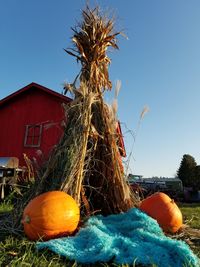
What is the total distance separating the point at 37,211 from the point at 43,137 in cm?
1115

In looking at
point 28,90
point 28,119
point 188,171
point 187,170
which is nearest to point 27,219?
point 28,119

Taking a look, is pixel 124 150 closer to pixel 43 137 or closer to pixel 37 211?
pixel 37 211

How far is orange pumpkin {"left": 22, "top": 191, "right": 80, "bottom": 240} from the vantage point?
280 cm

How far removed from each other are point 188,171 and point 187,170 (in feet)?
0.64

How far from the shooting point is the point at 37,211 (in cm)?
284

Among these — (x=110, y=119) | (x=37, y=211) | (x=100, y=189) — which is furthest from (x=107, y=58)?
(x=37, y=211)

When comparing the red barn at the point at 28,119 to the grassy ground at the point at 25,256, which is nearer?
the grassy ground at the point at 25,256

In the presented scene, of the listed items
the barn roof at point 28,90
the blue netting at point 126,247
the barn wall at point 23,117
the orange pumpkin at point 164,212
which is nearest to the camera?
the blue netting at point 126,247

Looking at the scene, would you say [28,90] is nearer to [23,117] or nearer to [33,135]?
[23,117]

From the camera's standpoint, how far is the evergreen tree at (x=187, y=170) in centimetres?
3119

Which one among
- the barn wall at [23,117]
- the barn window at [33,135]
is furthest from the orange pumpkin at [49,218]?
the barn window at [33,135]

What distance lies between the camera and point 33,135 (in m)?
14.5

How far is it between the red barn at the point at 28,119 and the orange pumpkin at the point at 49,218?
1048 centimetres

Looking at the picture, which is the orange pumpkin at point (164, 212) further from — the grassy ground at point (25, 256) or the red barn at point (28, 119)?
the red barn at point (28, 119)
